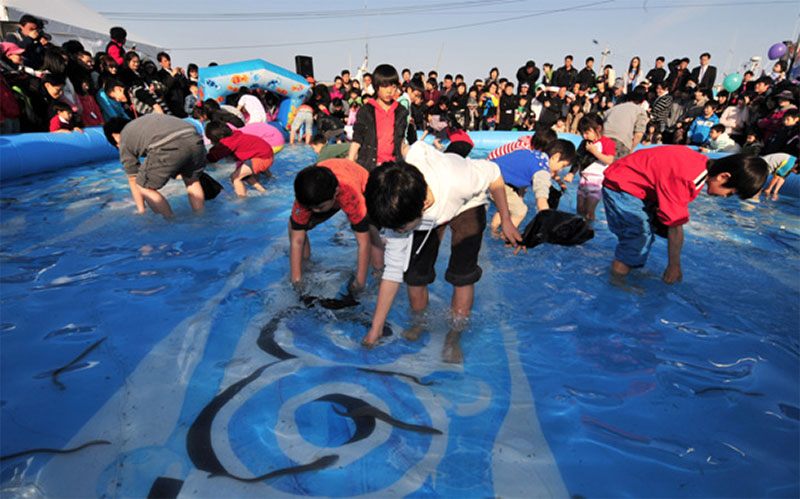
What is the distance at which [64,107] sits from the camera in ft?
22.5

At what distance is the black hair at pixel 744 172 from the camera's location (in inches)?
95.0

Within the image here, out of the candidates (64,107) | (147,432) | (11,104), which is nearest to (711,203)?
(147,432)

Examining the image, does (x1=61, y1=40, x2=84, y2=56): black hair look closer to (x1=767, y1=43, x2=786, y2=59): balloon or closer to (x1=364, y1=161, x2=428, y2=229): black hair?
(x1=364, y1=161, x2=428, y2=229): black hair

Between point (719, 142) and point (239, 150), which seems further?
point (719, 142)

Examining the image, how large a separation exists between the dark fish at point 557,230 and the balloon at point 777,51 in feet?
47.7

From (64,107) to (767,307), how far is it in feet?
31.0

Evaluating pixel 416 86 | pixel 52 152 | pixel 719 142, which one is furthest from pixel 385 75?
pixel 719 142

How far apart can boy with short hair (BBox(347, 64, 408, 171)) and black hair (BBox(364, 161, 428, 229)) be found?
2328mm

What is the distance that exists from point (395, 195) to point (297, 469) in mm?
1119

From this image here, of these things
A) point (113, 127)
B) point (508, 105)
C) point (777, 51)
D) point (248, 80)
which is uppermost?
point (777, 51)

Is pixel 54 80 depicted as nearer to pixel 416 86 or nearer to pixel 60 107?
pixel 60 107

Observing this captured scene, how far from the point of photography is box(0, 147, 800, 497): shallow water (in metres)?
1.62

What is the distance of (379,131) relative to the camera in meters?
3.91

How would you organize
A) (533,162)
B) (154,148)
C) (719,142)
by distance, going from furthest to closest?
1. (719,142)
2. (154,148)
3. (533,162)
